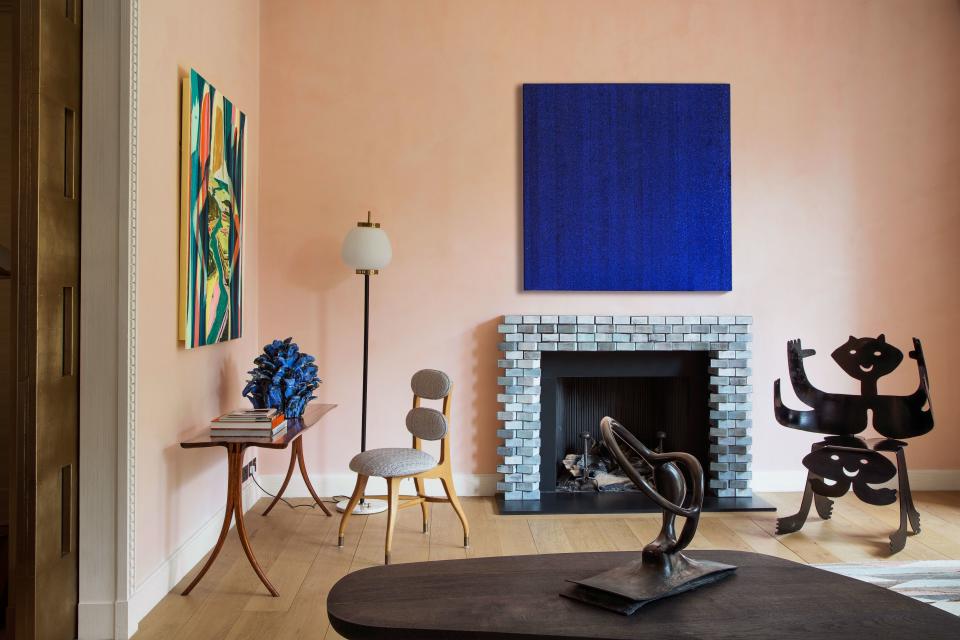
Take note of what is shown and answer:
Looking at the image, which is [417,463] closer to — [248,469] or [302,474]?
[302,474]

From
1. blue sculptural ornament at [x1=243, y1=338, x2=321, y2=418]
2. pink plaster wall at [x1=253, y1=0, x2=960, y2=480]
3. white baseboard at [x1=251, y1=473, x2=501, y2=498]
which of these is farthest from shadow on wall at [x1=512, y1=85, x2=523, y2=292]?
blue sculptural ornament at [x1=243, y1=338, x2=321, y2=418]

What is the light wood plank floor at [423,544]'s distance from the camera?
9.43 feet

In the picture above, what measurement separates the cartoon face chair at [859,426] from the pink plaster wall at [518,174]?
55cm

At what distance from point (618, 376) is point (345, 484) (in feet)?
5.74

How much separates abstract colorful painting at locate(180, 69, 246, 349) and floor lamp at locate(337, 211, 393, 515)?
1.92 ft

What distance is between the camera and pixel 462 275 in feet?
15.4

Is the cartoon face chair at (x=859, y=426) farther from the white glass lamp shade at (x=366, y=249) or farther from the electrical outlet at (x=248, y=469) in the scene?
the electrical outlet at (x=248, y=469)

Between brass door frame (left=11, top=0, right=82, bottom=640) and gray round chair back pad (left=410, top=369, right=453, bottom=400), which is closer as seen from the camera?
brass door frame (left=11, top=0, right=82, bottom=640)

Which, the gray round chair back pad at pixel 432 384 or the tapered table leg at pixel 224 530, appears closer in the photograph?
the tapered table leg at pixel 224 530

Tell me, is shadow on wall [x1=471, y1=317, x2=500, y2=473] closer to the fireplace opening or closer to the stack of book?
the fireplace opening

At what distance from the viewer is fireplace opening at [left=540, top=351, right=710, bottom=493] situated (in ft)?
15.3

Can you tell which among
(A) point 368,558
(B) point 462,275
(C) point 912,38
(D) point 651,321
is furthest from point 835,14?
(A) point 368,558

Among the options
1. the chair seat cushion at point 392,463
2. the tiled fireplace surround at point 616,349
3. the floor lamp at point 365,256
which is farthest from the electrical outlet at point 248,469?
the tiled fireplace surround at point 616,349

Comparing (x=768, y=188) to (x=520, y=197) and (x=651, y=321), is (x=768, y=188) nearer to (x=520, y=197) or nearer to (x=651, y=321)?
(x=651, y=321)
